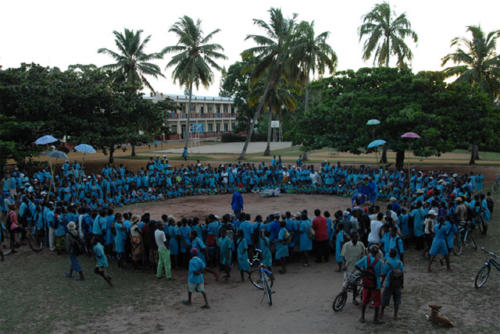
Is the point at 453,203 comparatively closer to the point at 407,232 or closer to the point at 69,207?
the point at 407,232

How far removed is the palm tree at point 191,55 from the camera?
3316cm

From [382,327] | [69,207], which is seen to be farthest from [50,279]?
[382,327]

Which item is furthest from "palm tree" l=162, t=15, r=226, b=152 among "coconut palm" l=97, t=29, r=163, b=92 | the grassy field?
the grassy field

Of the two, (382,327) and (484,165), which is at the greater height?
(484,165)

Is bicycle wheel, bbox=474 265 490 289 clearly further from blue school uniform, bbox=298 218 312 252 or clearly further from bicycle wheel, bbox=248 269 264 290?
bicycle wheel, bbox=248 269 264 290

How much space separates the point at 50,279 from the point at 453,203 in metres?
11.4

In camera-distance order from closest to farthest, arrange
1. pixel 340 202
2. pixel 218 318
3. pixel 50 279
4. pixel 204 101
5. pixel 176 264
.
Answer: pixel 218 318
pixel 50 279
pixel 176 264
pixel 340 202
pixel 204 101

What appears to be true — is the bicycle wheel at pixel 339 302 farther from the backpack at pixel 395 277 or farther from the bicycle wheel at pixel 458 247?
the bicycle wheel at pixel 458 247

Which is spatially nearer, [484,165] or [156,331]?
[156,331]

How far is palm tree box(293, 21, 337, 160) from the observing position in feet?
96.3

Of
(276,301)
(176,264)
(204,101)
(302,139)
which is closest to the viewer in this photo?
(276,301)

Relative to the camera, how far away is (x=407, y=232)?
456 inches

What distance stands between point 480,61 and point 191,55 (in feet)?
73.5

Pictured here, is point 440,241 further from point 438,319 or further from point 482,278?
point 438,319
